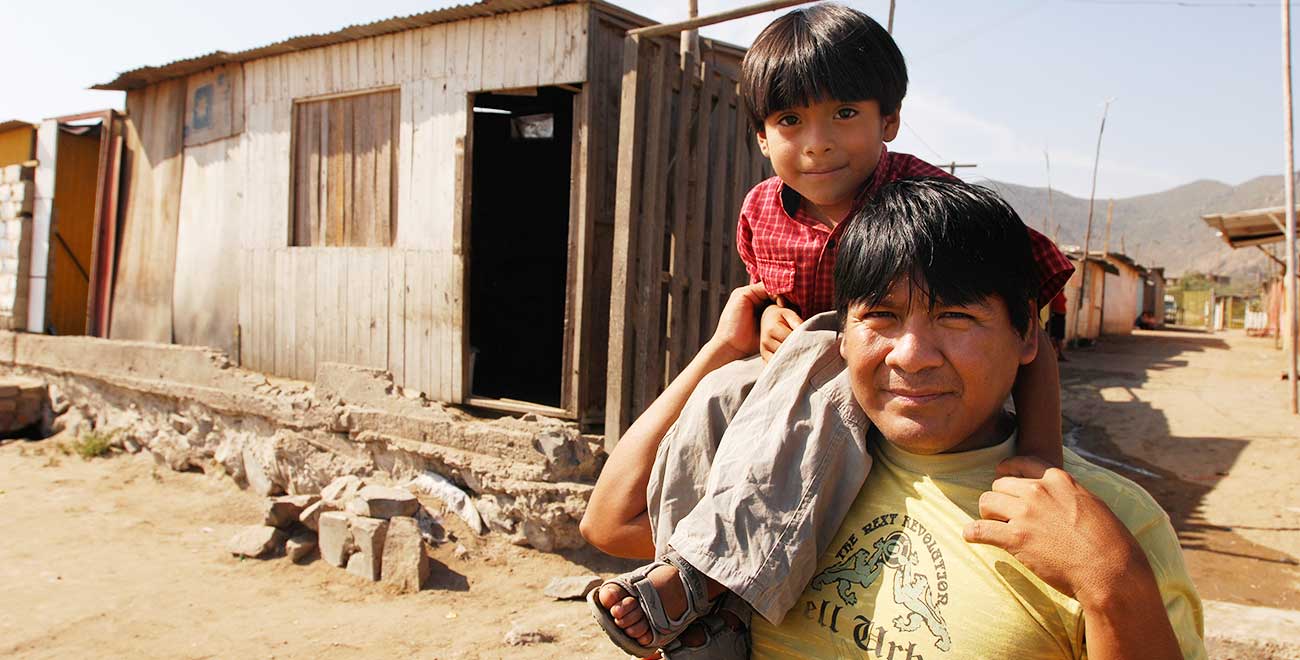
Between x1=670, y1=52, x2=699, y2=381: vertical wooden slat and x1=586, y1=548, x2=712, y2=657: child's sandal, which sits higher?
x1=670, y1=52, x2=699, y2=381: vertical wooden slat

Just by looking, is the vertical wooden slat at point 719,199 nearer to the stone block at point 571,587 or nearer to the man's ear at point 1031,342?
the stone block at point 571,587

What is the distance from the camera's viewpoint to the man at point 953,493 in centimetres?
108

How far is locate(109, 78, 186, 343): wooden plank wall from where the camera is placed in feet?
27.4

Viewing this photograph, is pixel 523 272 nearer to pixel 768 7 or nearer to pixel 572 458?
pixel 572 458

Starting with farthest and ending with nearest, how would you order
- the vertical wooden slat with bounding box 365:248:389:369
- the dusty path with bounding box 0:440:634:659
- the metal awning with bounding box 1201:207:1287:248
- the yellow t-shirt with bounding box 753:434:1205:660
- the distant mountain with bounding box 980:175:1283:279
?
the distant mountain with bounding box 980:175:1283:279, the metal awning with bounding box 1201:207:1287:248, the vertical wooden slat with bounding box 365:248:389:369, the dusty path with bounding box 0:440:634:659, the yellow t-shirt with bounding box 753:434:1205:660

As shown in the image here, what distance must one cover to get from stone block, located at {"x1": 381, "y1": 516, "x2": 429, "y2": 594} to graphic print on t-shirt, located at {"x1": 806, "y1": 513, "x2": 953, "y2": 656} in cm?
416

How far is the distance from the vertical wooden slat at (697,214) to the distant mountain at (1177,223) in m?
63.2

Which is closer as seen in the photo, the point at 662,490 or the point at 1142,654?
the point at 1142,654

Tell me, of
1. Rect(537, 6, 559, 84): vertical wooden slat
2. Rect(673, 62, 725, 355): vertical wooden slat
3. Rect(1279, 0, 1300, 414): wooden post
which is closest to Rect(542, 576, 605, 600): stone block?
Rect(673, 62, 725, 355): vertical wooden slat

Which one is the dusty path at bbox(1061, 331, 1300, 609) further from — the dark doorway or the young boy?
the dark doorway

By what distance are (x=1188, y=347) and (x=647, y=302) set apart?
20.2 metres

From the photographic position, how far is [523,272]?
8.73 meters

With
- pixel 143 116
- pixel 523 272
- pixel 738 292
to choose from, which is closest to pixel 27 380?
pixel 143 116

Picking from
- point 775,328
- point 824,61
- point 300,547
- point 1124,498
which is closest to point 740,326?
point 775,328
